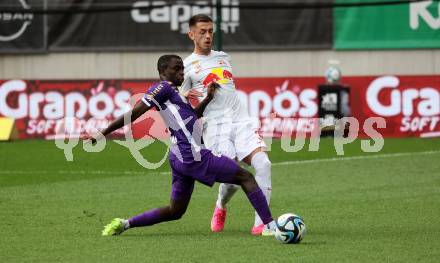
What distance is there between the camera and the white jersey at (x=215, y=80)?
37.8 ft

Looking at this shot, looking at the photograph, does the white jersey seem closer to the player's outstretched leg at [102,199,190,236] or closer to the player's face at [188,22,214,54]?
the player's face at [188,22,214,54]

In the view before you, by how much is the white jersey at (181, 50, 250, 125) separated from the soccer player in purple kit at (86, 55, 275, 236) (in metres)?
0.78

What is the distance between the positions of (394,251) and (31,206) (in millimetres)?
5506

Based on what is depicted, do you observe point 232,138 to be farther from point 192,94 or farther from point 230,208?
point 230,208

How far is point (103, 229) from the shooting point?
1150cm

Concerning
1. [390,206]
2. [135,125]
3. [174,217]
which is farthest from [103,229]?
[135,125]

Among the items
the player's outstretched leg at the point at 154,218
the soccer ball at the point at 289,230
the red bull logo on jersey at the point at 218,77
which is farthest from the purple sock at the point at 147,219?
the red bull logo on jersey at the point at 218,77

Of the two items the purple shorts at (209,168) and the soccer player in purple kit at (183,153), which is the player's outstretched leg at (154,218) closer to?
the soccer player in purple kit at (183,153)

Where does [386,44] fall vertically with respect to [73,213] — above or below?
above

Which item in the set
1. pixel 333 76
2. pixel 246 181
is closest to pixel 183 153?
pixel 246 181

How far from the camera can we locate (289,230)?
10.1m

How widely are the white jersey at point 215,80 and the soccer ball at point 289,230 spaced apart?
1.80 metres

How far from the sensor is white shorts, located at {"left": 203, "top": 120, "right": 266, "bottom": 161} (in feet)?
37.5

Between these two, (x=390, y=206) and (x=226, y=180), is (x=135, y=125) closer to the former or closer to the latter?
(x=390, y=206)
